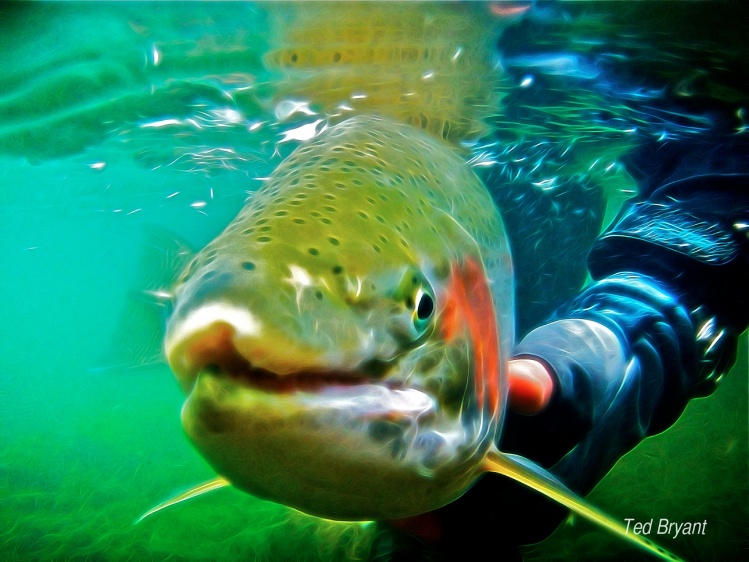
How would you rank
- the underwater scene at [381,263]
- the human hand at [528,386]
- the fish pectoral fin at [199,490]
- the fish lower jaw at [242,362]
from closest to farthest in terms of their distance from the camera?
the fish lower jaw at [242,362], the underwater scene at [381,263], the fish pectoral fin at [199,490], the human hand at [528,386]

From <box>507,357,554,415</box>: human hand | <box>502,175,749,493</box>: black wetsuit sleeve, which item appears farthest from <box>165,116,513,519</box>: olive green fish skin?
<box>502,175,749,493</box>: black wetsuit sleeve

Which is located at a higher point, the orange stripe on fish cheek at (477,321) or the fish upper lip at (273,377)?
the fish upper lip at (273,377)

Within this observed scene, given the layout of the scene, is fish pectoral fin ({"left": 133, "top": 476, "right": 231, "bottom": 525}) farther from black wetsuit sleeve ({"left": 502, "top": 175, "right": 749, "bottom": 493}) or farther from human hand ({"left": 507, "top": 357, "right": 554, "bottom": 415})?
black wetsuit sleeve ({"left": 502, "top": 175, "right": 749, "bottom": 493})

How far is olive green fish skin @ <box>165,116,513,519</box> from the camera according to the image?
43.4 inches

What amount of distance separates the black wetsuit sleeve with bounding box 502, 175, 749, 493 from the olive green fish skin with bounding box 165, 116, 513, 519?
3.31ft

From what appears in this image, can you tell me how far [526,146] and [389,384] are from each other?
19.8 feet

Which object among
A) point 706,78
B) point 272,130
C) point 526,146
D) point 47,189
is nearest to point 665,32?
point 706,78

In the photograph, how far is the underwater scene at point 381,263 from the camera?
48.3 inches

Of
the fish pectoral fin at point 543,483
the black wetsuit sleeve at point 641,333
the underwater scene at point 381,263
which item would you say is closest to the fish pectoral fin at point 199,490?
the underwater scene at point 381,263

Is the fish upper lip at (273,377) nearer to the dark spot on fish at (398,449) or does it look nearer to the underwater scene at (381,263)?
the underwater scene at (381,263)

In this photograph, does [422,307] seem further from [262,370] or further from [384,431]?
[262,370]

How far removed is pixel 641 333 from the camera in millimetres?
3029

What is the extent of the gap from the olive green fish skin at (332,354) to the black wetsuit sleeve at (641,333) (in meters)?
1.01

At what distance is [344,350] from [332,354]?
0.03 metres
